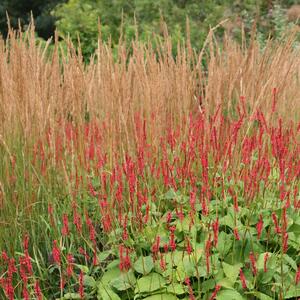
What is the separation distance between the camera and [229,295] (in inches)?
79.1

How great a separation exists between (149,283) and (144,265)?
3.6 inches

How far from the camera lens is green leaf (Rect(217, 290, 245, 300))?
2.00 metres

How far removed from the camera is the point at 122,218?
2.35 metres

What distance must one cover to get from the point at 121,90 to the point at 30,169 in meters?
0.63

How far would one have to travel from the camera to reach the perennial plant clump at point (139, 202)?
2.09 m

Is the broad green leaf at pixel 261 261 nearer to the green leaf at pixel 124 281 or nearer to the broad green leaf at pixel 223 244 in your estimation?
the broad green leaf at pixel 223 244

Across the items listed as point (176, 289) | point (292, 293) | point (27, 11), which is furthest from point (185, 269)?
point (27, 11)

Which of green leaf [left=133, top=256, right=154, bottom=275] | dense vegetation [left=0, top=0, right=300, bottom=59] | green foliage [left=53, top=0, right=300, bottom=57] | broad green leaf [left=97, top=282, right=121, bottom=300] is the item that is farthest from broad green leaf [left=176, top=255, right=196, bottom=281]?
green foliage [left=53, top=0, right=300, bottom=57]

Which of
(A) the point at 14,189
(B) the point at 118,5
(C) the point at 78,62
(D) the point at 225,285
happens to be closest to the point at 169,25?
(B) the point at 118,5

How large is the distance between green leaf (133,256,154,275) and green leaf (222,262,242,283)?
0.88 ft

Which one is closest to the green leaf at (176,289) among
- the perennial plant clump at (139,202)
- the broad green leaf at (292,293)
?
the perennial plant clump at (139,202)

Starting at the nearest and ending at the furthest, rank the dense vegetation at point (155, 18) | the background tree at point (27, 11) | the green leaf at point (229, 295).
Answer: the green leaf at point (229, 295), the dense vegetation at point (155, 18), the background tree at point (27, 11)

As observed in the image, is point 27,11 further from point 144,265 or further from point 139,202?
point 144,265

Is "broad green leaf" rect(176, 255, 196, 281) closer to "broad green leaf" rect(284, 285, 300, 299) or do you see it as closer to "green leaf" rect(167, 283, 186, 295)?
"green leaf" rect(167, 283, 186, 295)
